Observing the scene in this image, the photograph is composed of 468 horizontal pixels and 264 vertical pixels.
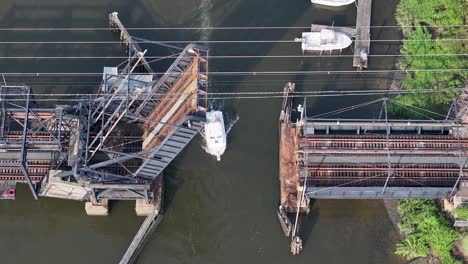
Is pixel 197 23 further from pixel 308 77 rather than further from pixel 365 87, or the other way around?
pixel 365 87

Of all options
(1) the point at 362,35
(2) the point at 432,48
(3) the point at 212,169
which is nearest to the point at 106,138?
(3) the point at 212,169

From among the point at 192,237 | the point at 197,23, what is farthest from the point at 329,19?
the point at 192,237

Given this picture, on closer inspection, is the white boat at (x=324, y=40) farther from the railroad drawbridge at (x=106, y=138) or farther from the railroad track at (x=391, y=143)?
the railroad drawbridge at (x=106, y=138)

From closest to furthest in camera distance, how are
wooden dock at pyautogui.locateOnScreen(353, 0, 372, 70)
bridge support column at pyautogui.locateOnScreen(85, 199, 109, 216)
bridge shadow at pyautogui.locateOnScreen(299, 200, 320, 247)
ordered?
1. bridge support column at pyautogui.locateOnScreen(85, 199, 109, 216)
2. bridge shadow at pyautogui.locateOnScreen(299, 200, 320, 247)
3. wooden dock at pyautogui.locateOnScreen(353, 0, 372, 70)

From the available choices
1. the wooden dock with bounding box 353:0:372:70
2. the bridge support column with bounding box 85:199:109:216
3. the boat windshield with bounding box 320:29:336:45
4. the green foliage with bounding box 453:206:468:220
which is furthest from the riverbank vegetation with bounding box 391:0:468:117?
the bridge support column with bounding box 85:199:109:216

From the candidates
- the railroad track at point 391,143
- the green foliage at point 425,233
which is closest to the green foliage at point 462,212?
the green foliage at point 425,233

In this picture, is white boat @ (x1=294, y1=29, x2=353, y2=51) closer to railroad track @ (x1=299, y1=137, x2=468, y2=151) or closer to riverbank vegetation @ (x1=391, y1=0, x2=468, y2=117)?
riverbank vegetation @ (x1=391, y1=0, x2=468, y2=117)

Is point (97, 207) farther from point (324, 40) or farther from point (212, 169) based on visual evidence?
point (324, 40)
